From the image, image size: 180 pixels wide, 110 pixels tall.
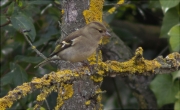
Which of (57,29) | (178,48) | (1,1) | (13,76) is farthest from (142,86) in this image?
(1,1)

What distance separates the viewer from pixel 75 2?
2.72 meters

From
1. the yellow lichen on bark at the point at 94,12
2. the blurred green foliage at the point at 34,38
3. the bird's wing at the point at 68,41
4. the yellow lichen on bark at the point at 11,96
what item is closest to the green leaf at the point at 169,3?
the blurred green foliage at the point at 34,38

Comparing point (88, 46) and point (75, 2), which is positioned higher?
point (75, 2)

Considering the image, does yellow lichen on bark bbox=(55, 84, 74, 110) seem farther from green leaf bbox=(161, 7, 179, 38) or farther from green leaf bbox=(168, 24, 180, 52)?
green leaf bbox=(161, 7, 179, 38)

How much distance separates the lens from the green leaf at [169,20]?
375cm

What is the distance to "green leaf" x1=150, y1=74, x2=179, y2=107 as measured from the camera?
353 centimetres

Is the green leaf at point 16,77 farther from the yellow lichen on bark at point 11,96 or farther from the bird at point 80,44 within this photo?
the yellow lichen on bark at point 11,96

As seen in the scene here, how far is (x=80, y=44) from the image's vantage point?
2951 millimetres

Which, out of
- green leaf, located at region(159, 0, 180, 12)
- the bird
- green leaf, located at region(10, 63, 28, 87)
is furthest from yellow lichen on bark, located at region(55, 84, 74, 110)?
green leaf, located at region(159, 0, 180, 12)

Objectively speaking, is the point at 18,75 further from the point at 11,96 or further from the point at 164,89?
the point at 11,96

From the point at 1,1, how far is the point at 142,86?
4.97 feet

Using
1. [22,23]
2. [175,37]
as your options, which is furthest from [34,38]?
[175,37]

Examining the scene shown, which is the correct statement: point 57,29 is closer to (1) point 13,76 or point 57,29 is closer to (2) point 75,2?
(1) point 13,76

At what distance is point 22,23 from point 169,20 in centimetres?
135
